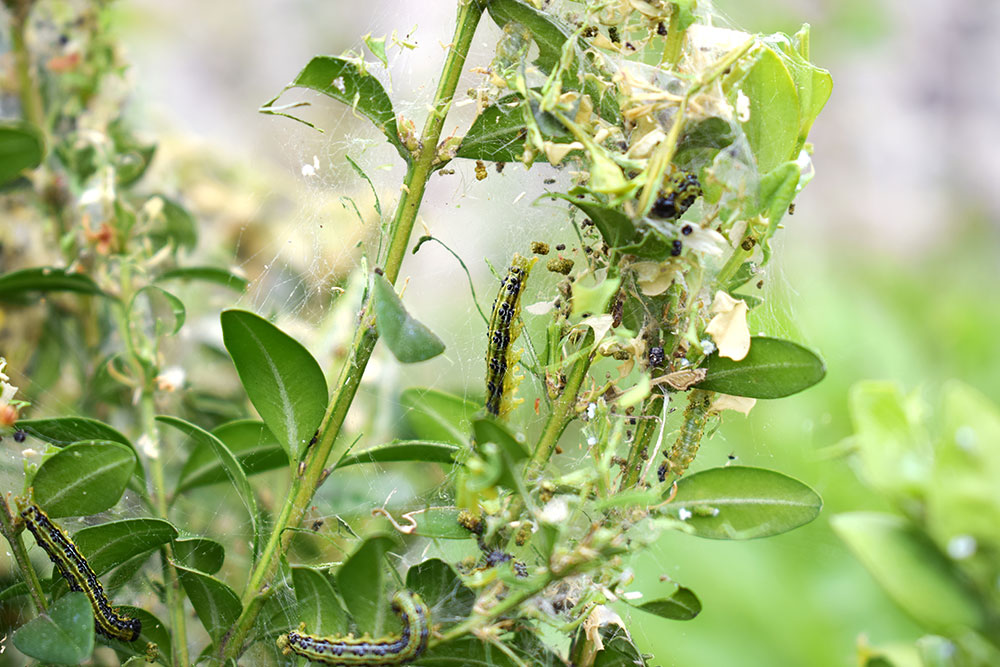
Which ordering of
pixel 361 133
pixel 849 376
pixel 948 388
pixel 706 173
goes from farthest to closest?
pixel 849 376
pixel 361 133
pixel 706 173
pixel 948 388

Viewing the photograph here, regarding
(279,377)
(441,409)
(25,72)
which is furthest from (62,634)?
(25,72)

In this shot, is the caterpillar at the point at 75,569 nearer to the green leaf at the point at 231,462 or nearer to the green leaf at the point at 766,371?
the green leaf at the point at 231,462

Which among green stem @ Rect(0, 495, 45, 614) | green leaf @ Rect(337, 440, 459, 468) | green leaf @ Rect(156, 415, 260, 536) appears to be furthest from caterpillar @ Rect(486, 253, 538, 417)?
green stem @ Rect(0, 495, 45, 614)

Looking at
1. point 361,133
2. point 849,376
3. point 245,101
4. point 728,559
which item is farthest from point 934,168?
point 361,133

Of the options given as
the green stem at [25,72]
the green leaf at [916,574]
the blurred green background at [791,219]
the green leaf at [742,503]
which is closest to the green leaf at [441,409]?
the blurred green background at [791,219]

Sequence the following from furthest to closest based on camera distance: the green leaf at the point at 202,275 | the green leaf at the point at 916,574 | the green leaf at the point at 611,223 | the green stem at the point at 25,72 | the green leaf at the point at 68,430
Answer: the green stem at the point at 25,72
the green leaf at the point at 202,275
the green leaf at the point at 68,430
the green leaf at the point at 611,223
the green leaf at the point at 916,574

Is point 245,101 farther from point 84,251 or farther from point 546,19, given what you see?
point 546,19

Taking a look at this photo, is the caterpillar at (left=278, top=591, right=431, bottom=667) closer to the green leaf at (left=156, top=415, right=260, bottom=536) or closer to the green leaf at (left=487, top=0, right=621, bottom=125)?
the green leaf at (left=156, top=415, right=260, bottom=536)
